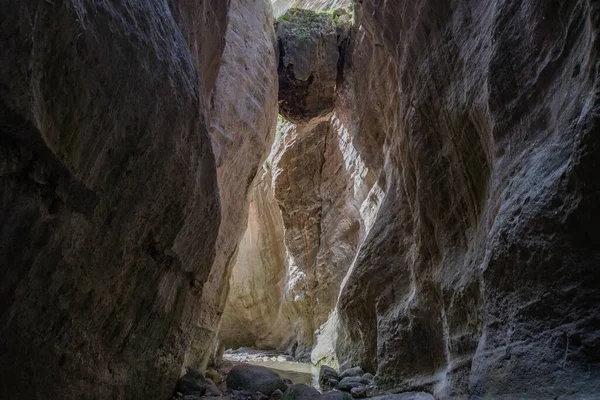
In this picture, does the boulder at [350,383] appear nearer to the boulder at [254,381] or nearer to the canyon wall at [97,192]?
the boulder at [254,381]

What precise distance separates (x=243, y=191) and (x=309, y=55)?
6.52m

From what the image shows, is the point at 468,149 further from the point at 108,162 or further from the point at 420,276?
the point at 108,162

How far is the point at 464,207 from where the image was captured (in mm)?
6520

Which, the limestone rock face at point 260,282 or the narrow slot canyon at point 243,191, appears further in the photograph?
the limestone rock face at point 260,282

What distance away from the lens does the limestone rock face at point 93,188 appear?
10.1 ft

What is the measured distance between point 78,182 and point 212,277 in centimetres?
680

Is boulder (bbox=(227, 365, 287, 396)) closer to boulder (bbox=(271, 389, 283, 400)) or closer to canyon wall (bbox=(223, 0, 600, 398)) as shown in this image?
boulder (bbox=(271, 389, 283, 400))

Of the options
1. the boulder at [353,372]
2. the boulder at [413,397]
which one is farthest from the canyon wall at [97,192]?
the boulder at [353,372]

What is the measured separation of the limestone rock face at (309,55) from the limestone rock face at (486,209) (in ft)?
16.3

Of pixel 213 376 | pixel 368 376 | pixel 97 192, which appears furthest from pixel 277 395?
pixel 97 192

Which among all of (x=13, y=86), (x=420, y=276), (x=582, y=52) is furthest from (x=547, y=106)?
(x=13, y=86)

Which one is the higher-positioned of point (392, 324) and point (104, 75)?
point (104, 75)

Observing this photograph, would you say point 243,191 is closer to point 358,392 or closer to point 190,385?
point 190,385

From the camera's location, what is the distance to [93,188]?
3.96m
